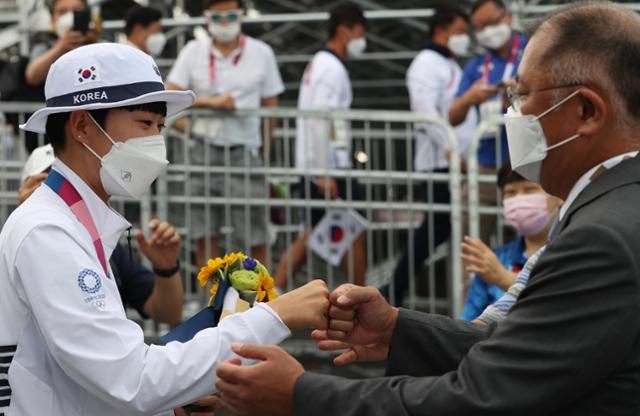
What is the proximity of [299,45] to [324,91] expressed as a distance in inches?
350

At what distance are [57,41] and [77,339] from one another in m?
5.60

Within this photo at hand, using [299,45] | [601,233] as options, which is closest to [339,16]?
[601,233]

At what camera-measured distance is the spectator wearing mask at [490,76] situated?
8.40 meters

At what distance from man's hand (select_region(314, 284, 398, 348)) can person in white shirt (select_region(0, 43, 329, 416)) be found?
0.06 metres

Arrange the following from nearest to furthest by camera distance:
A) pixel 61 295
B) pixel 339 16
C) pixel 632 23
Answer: pixel 632 23
pixel 61 295
pixel 339 16

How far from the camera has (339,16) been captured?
9281 mm

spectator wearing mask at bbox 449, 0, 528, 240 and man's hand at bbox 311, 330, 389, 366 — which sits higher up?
spectator wearing mask at bbox 449, 0, 528, 240

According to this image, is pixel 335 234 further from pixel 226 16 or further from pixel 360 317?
pixel 360 317

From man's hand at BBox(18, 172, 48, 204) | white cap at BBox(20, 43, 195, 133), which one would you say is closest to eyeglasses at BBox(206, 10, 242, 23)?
man's hand at BBox(18, 172, 48, 204)

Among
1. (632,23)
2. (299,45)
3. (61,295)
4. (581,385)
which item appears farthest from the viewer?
(299,45)

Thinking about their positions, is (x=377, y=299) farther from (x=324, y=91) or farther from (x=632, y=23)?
(x=324, y=91)

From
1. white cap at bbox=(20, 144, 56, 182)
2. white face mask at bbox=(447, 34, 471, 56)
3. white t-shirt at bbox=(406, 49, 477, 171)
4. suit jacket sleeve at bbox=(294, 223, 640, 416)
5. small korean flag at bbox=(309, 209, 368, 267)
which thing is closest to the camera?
suit jacket sleeve at bbox=(294, 223, 640, 416)

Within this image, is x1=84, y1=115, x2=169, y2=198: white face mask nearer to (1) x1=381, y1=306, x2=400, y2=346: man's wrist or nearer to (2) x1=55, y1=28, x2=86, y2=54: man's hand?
(1) x1=381, y1=306, x2=400, y2=346: man's wrist

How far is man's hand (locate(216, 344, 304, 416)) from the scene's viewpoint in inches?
120
